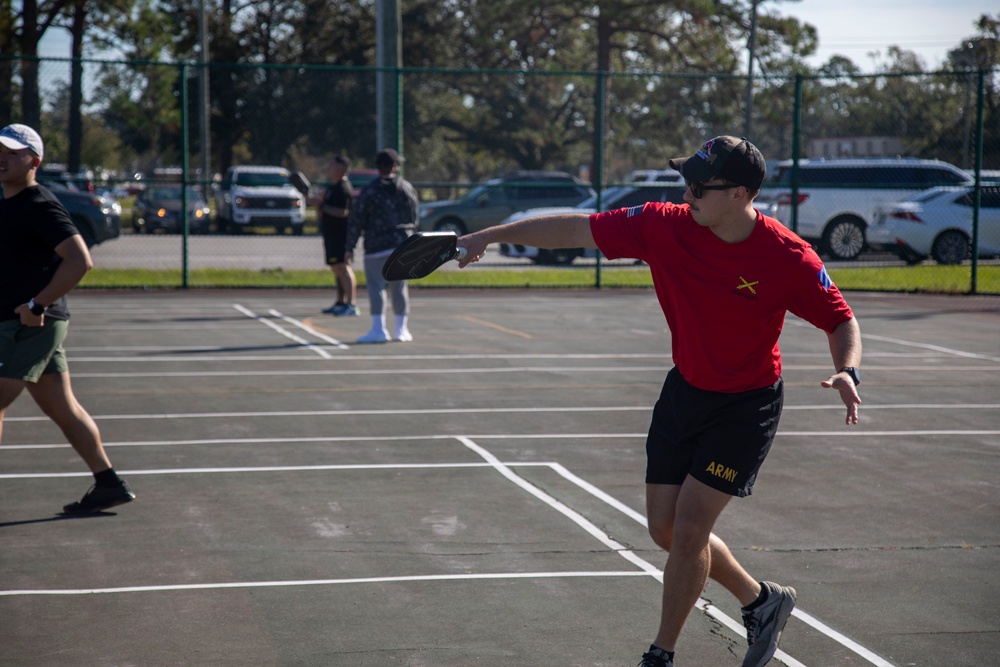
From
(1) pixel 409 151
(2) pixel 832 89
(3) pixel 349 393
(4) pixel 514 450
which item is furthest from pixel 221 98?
(4) pixel 514 450

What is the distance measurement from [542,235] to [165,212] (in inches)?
1257

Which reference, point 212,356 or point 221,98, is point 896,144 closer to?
point 221,98

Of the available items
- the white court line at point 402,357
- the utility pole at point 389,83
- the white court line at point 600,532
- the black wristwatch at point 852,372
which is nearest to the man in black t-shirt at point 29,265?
the white court line at point 600,532

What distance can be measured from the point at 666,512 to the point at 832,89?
21790 mm

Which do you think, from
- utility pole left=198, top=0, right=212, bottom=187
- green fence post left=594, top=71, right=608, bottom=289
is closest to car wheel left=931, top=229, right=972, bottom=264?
green fence post left=594, top=71, right=608, bottom=289

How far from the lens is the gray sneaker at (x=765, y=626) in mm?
Result: 4438

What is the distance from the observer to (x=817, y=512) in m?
6.77

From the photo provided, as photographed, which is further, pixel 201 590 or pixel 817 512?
pixel 817 512

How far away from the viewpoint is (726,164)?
4.16 metres

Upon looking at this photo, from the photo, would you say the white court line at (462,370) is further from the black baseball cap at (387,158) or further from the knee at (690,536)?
the knee at (690,536)

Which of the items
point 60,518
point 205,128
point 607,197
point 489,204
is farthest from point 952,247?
point 60,518

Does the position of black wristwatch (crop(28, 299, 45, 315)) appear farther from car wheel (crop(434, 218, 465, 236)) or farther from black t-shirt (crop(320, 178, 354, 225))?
car wheel (crop(434, 218, 465, 236))

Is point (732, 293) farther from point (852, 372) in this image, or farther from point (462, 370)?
point (462, 370)

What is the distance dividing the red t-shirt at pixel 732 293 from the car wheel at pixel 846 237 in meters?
23.0
